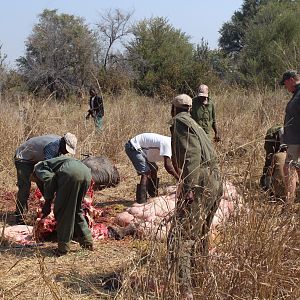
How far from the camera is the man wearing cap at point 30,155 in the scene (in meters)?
5.93

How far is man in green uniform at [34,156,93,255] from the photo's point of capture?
542cm

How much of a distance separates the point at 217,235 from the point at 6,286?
6.05 feet

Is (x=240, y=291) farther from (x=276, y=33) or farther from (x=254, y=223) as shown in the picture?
(x=276, y=33)

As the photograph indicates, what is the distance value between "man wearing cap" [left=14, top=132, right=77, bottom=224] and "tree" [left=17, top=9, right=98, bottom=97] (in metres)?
13.4

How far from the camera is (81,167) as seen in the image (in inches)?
217

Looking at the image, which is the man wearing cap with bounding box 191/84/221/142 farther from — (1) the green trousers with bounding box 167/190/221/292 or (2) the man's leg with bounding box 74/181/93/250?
(1) the green trousers with bounding box 167/190/221/292

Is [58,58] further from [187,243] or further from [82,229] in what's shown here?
[187,243]

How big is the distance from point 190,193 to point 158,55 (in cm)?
2144

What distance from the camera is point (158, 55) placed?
2502 cm

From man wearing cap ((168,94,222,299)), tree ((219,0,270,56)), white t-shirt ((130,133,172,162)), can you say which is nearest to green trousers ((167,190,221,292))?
man wearing cap ((168,94,222,299))

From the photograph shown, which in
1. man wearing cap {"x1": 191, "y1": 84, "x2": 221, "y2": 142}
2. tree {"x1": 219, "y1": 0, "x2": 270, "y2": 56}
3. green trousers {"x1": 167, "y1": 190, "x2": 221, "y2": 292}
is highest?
tree {"x1": 219, "y1": 0, "x2": 270, "y2": 56}

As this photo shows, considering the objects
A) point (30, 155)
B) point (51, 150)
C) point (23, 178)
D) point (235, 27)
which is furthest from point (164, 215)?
point (235, 27)

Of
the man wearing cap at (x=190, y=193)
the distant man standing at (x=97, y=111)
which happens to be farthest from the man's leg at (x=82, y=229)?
the distant man standing at (x=97, y=111)

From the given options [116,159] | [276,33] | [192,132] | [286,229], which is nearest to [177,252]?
[286,229]
